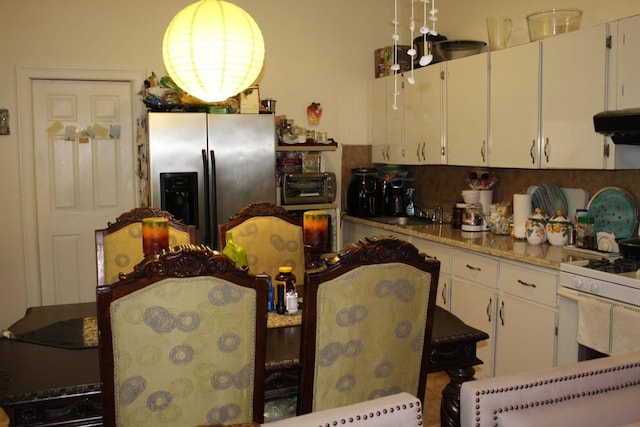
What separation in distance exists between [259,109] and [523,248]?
2.01 meters

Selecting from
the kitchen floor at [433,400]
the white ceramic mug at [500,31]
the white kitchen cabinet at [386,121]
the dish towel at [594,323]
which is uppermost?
the white ceramic mug at [500,31]

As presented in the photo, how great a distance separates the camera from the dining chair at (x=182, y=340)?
155cm

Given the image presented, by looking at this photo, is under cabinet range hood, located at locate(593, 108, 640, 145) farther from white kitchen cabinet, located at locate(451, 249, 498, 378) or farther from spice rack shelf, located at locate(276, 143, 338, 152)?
spice rack shelf, located at locate(276, 143, 338, 152)

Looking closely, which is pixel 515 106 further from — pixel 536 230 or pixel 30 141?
pixel 30 141

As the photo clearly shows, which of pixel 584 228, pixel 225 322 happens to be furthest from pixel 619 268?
pixel 225 322

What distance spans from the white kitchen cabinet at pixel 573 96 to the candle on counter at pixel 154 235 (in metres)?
2.13

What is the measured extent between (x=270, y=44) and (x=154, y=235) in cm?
293

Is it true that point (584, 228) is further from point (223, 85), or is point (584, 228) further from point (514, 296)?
point (223, 85)

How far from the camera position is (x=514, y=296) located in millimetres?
3119

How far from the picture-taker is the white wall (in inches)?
158

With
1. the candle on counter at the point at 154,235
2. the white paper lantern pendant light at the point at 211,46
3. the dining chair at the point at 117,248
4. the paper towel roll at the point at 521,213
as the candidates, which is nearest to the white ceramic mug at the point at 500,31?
the paper towel roll at the point at 521,213

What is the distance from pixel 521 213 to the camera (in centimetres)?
355

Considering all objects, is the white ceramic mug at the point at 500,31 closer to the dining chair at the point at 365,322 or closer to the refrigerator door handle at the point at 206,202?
the refrigerator door handle at the point at 206,202

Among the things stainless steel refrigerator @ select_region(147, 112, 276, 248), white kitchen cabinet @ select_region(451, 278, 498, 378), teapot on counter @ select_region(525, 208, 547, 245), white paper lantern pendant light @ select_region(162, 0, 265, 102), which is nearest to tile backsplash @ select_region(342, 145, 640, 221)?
teapot on counter @ select_region(525, 208, 547, 245)
